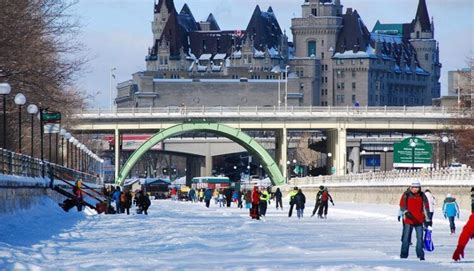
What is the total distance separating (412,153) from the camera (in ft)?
292

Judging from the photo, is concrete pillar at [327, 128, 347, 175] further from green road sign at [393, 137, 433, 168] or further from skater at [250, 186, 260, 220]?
skater at [250, 186, 260, 220]

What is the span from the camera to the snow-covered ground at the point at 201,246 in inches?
1039

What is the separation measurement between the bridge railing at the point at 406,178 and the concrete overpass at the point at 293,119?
1737cm

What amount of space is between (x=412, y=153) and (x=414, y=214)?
60727 mm

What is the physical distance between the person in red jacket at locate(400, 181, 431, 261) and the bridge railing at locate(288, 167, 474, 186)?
32941mm

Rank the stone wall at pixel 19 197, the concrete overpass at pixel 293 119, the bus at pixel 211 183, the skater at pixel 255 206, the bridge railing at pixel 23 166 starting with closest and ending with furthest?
the stone wall at pixel 19 197 → the bridge railing at pixel 23 166 → the skater at pixel 255 206 → the concrete overpass at pixel 293 119 → the bus at pixel 211 183

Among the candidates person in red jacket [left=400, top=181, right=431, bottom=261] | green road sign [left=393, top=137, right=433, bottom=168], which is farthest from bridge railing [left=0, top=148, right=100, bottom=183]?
green road sign [left=393, top=137, right=433, bottom=168]

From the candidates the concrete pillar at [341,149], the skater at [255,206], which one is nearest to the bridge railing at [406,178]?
the skater at [255,206]

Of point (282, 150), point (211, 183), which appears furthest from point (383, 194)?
point (211, 183)

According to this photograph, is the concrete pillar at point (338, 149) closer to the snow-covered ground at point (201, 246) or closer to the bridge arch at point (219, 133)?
the bridge arch at point (219, 133)

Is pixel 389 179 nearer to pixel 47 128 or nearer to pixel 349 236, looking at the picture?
pixel 47 128

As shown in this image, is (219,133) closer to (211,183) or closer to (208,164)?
(211,183)

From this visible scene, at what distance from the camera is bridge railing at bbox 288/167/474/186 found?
2557 inches

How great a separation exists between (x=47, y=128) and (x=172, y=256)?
3222 cm
